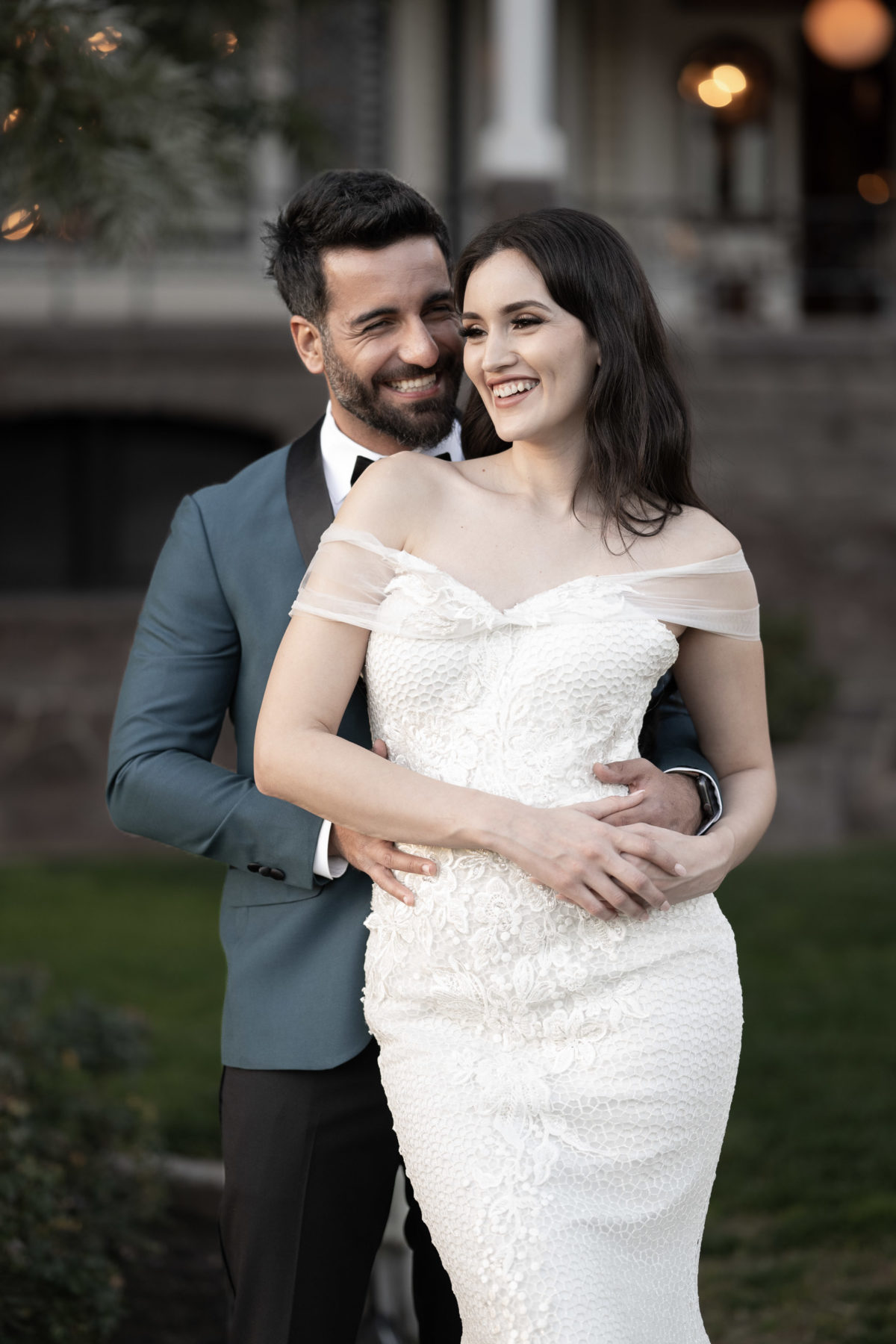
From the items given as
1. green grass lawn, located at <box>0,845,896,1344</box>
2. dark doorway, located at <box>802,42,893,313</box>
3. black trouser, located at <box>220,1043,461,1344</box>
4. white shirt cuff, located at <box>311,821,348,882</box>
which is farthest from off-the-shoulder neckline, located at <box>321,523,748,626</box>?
dark doorway, located at <box>802,42,893,313</box>

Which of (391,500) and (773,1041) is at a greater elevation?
(391,500)

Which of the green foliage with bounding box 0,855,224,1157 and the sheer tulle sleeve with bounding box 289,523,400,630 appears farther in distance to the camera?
the green foliage with bounding box 0,855,224,1157

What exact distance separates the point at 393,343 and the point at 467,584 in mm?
562

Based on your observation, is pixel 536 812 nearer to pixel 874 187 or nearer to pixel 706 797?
pixel 706 797

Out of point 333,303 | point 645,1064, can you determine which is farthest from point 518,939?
point 333,303

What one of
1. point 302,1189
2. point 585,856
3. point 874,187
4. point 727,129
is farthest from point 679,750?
point 874,187

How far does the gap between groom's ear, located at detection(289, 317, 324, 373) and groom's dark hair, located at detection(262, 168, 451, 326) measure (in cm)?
2

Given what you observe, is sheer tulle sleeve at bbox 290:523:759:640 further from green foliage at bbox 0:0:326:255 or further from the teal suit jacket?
green foliage at bbox 0:0:326:255

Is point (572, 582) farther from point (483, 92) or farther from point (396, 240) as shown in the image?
point (483, 92)

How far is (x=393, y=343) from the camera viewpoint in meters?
2.71

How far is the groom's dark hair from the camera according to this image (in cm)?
269

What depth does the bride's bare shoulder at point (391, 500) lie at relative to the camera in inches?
94.6

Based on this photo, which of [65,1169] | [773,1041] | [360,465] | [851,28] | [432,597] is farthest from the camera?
[851,28]

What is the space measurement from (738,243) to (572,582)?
11.7 metres
